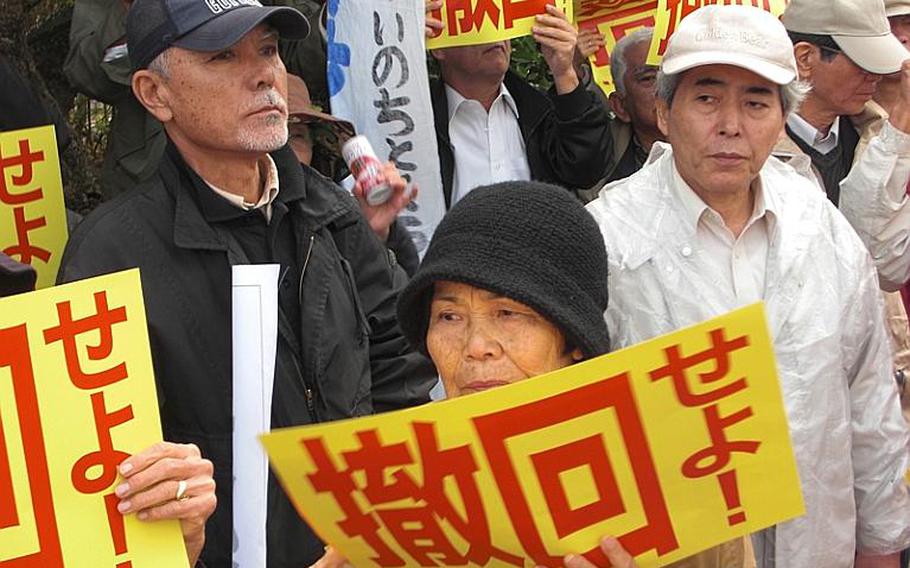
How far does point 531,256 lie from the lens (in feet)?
7.04

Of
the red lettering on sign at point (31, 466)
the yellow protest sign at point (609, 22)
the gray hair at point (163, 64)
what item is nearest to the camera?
the red lettering on sign at point (31, 466)

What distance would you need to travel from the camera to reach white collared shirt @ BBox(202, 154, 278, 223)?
114 inches

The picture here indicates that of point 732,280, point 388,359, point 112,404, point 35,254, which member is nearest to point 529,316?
point 112,404

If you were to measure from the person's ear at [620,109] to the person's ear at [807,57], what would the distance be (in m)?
0.83

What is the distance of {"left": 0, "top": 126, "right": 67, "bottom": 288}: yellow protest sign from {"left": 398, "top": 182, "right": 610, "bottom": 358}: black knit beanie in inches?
53.9

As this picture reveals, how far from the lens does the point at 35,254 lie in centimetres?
328

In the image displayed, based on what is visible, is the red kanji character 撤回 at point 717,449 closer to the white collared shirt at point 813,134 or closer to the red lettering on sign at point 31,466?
the red lettering on sign at point 31,466

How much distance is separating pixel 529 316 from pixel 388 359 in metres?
1.09

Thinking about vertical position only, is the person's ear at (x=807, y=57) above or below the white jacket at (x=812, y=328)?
above

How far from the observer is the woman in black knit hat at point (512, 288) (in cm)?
212

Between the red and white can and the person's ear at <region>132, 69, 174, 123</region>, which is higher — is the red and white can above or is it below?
below

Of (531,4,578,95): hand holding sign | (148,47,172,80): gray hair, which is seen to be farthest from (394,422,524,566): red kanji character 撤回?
(531,4,578,95): hand holding sign

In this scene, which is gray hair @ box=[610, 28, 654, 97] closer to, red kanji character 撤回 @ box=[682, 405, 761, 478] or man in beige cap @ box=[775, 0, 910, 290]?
man in beige cap @ box=[775, 0, 910, 290]

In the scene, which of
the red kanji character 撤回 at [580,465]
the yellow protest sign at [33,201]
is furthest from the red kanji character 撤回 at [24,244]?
the red kanji character 撤回 at [580,465]
